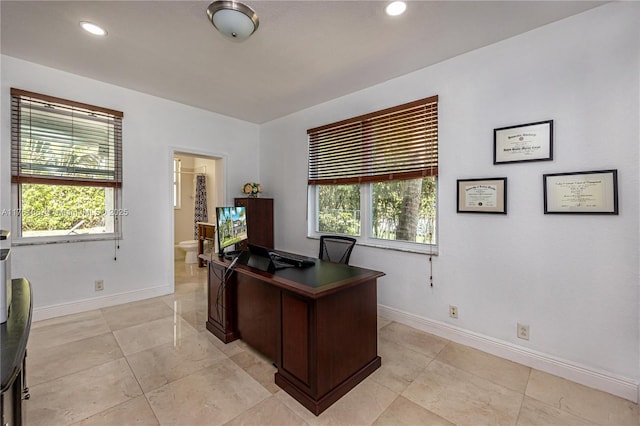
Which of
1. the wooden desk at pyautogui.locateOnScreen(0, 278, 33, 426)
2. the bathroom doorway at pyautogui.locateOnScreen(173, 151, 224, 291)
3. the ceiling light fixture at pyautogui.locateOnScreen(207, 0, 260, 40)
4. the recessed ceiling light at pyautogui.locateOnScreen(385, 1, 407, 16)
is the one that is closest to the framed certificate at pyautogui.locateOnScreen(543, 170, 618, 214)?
the recessed ceiling light at pyautogui.locateOnScreen(385, 1, 407, 16)

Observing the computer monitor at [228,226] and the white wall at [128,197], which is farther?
the white wall at [128,197]

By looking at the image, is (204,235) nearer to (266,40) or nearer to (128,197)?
(128,197)

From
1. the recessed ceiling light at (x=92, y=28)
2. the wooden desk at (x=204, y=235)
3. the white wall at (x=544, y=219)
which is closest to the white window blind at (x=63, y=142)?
the recessed ceiling light at (x=92, y=28)

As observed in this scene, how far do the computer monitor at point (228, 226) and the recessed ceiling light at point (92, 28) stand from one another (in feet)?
5.59

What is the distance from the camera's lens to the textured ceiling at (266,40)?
2006mm

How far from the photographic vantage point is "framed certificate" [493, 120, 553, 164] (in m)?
2.14

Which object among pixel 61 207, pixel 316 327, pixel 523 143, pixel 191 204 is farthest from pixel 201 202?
pixel 523 143

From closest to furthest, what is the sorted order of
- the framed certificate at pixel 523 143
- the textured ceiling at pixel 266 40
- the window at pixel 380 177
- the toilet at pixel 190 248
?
1. the textured ceiling at pixel 266 40
2. the framed certificate at pixel 523 143
3. the window at pixel 380 177
4. the toilet at pixel 190 248

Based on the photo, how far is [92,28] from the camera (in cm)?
225

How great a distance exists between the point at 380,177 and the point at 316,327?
1968 mm

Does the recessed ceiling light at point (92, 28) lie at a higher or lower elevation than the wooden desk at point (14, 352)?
higher

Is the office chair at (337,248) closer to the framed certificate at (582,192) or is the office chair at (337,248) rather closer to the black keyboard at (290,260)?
the black keyboard at (290,260)

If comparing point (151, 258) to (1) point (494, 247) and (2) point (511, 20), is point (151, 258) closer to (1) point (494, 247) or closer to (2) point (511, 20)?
(1) point (494, 247)

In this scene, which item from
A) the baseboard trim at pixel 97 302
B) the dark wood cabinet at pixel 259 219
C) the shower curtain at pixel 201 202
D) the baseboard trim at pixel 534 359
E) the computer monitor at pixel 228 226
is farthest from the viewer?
the shower curtain at pixel 201 202
